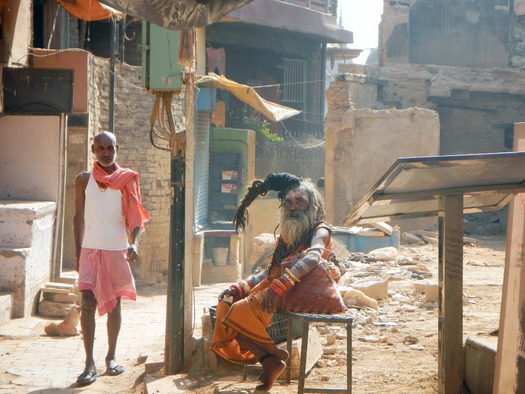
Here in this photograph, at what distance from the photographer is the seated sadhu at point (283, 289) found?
527 cm

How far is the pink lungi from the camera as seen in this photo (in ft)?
21.1

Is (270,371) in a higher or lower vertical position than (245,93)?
lower

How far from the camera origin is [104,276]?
6430mm

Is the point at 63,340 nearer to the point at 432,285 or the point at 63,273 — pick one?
the point at 63,273

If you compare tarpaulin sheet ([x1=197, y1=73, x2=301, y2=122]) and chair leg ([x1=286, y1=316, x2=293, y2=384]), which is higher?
tarpaulin sheet ([x1=197, y1=73, x2=301, y2=122])

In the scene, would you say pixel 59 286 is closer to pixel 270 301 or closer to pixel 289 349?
pixel 289 349

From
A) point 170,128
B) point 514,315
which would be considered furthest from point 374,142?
point 514,315

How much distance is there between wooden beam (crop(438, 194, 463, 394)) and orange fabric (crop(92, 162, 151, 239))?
2.74m

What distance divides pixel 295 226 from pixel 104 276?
Result: 1661 mm

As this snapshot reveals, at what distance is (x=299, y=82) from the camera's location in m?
24.5

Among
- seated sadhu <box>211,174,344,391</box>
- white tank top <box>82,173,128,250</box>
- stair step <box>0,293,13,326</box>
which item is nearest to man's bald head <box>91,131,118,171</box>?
white tank top <box>82,173,128,250</box>

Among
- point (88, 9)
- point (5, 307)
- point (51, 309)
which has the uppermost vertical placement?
point (88, 9)

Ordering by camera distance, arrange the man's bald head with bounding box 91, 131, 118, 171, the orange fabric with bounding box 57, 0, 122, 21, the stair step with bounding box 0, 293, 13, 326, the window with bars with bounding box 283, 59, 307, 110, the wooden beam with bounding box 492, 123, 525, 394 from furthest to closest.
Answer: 1. the window with bars with bounding box 283, 59, 307, 110
2. the orange fabric with bounding box 57, 0, 122, 21
3. the stair step with bounding box 0, 293, 13, 326
4. the man's bald head with bounding box 91, 131, 118, 171
5. the wooden beam with bounding box 492, 123, 525, 394

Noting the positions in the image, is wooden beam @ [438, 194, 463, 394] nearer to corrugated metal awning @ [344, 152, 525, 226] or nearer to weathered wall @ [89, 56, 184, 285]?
corrugated metal awning @ [344, 152, 525, 226]
